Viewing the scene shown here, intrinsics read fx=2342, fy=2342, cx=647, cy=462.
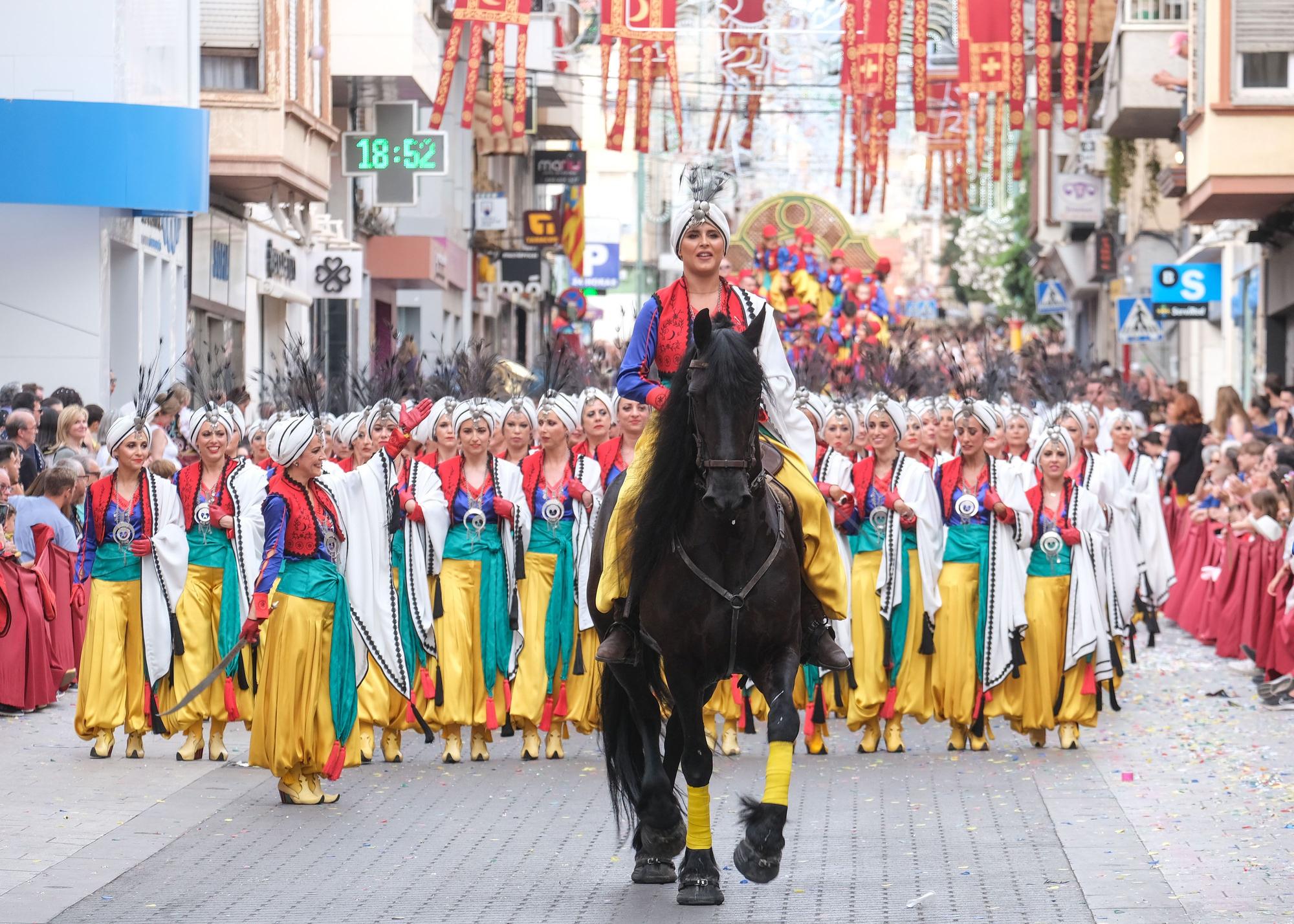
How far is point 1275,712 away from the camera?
48.0ft

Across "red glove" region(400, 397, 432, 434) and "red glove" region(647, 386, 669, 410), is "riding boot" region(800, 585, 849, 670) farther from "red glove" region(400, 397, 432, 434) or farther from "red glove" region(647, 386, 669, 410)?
"red glove" region(400, 397, 432, 434)

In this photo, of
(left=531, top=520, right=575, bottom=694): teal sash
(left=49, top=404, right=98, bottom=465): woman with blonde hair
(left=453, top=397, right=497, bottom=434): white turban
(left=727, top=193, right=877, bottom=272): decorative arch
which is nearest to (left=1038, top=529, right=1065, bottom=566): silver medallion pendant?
(left=531, top=520, right=575, bottom=694): teal sash

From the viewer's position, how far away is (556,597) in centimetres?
1321

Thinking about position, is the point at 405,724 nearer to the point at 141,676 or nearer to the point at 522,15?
the point at 141,676

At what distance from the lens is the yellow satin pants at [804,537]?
878 centimetres

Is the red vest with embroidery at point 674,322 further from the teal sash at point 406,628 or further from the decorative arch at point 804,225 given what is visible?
the decorative arch at point 804,225

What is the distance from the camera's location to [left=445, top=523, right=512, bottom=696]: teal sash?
13.2m

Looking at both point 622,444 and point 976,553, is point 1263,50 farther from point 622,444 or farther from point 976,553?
point 622,444

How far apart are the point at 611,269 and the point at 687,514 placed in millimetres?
55094

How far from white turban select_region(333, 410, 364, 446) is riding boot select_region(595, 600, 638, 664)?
488 centimetres

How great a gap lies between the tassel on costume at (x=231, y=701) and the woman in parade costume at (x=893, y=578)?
3.43 m

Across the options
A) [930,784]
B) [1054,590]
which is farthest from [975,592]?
[930,784]

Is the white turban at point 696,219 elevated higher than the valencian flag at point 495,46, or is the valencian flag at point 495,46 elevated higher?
the valencian flag at point 495,46

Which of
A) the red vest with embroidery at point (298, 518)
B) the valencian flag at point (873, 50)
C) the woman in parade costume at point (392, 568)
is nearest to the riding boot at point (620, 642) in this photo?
the red vest with embroidery at point (298, 518)
